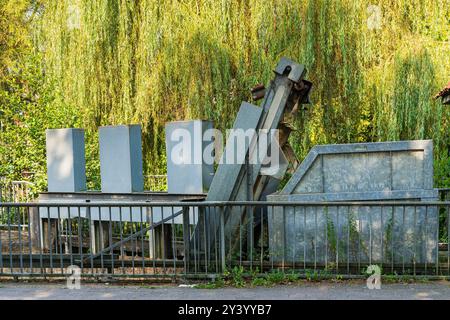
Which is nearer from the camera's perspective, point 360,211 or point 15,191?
point 360,211

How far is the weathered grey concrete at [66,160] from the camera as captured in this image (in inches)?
443

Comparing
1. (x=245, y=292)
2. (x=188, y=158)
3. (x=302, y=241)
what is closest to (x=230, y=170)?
(x=188, y=158)

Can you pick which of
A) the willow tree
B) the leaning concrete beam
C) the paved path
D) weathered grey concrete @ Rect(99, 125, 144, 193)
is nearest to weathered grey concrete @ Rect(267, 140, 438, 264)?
the paved path

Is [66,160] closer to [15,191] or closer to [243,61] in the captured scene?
[243,61]

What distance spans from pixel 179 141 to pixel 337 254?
3.48 metres

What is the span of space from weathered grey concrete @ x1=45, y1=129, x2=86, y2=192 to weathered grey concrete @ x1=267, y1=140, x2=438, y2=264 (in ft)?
14.2

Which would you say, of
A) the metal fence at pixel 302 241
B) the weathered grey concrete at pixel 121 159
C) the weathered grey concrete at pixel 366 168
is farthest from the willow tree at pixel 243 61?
the metal fence at pixel 302 241

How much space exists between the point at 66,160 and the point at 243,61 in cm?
561

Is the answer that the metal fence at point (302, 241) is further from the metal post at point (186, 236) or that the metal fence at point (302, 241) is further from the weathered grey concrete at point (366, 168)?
the weathered grey concrete at point (366, 168)

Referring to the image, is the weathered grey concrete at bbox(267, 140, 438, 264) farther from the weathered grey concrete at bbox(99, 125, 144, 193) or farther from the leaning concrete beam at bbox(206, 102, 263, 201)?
the weathered grey concrete at bbox(99, 125, 144, 193)

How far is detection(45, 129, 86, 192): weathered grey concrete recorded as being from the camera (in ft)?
36.9

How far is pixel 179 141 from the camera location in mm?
10359

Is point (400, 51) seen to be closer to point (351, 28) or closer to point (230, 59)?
point (351, 28)

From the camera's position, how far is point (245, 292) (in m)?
7.69
